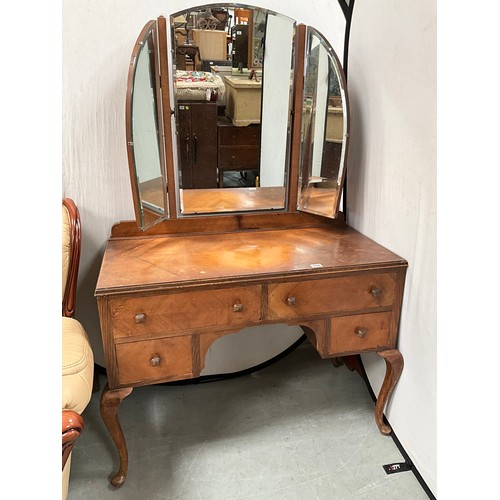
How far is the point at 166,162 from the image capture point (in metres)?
1.47

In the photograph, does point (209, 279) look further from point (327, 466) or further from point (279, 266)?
point (327, 466)

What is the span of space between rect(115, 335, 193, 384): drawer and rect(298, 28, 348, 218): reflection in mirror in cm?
68

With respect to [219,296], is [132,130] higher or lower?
higher

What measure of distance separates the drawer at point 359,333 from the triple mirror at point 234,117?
41 cm

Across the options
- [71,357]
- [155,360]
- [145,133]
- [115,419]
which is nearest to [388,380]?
[155,360]

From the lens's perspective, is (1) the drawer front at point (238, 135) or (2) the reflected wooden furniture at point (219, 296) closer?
(2) the reflected wooden furniture at point (219, 296)

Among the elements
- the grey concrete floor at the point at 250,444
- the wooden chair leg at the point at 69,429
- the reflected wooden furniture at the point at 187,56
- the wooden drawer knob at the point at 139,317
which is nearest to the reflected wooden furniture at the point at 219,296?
the wooden drawer knob at the point at 139,317

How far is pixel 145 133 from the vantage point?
1.37 meters

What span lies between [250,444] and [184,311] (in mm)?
607

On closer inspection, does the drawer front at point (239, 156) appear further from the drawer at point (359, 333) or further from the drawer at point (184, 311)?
the drawer at point (359, 333)

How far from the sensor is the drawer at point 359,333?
4.66ft

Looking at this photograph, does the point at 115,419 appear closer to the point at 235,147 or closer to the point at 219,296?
the point at 219,296

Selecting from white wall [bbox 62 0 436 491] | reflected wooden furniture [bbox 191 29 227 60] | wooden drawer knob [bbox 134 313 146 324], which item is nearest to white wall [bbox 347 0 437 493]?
white wall [bbox 62 0 436 491]
